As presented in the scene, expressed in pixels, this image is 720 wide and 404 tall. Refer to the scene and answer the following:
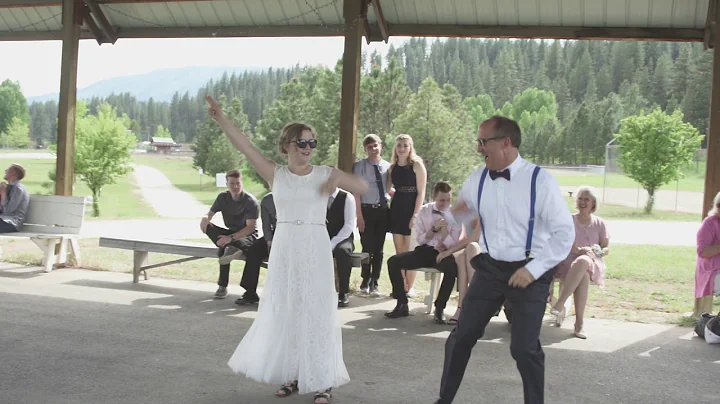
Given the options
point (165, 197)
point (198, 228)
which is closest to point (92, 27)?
point (198, 228)

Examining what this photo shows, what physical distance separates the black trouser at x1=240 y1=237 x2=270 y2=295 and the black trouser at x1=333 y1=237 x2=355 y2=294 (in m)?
0.80

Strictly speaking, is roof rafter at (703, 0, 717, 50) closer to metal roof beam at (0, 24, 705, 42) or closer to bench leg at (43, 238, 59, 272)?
metal roof beam at (0, 24, 705, 42)

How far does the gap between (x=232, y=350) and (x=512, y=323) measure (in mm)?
2885

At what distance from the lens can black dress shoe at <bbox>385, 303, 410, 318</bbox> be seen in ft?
25.9

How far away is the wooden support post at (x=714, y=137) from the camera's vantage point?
791 centimetres

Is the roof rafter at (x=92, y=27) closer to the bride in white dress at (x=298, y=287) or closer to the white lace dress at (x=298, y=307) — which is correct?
the bride in white dress at (x=298, y=287)

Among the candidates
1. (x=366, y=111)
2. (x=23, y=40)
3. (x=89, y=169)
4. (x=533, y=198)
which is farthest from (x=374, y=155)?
(x=366, y=111)

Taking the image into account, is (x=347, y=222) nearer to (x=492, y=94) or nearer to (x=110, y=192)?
(x=110, y=192)

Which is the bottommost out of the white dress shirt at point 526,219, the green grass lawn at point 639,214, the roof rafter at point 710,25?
the green grass lawn at point 639,214

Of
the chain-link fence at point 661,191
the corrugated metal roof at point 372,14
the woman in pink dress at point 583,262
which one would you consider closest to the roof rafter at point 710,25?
the corrugated metal roof at point 372,14

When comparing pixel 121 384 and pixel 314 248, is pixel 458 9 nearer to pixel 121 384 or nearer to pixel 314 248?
pixel 314 248

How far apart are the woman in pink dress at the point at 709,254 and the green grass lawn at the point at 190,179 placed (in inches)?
2318

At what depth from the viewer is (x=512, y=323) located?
4.22 meters

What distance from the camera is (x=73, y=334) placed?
22.3 feet
